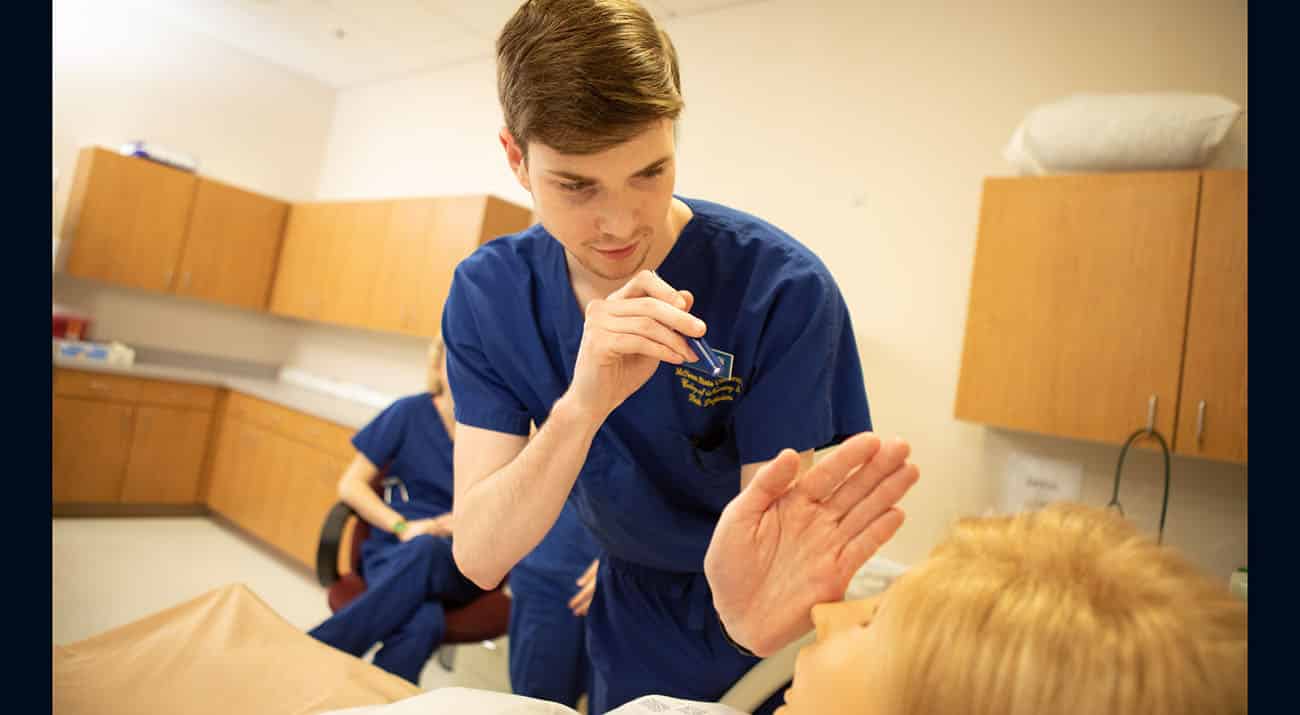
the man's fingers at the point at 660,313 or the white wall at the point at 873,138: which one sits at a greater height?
the white wall at the point at 873,138

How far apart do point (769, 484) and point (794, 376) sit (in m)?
0.15

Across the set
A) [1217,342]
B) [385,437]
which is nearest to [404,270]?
[385,437]

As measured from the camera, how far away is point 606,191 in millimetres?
543

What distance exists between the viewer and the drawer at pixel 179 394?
116 cm

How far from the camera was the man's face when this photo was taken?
528 millimetres

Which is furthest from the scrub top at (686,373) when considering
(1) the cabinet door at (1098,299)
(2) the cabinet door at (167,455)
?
(1) the cabinet door at (1098,299)

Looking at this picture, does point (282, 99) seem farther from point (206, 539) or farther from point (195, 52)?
point (206, 539)

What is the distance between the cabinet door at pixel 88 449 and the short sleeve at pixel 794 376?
2.75ft

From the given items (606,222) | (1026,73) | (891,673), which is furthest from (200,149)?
(1026,73)

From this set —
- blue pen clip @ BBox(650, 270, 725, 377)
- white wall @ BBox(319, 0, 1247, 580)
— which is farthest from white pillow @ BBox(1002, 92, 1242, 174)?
blue pen clip @ BBox(650, 270, 725, 377)

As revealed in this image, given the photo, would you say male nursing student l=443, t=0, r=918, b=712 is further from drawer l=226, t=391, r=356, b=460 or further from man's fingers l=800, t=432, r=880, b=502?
drawer l=226, t=391, r=356, b=460

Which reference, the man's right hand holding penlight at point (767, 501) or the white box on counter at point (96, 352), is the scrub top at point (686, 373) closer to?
the man's right hand holding penlight at point (767, 501)

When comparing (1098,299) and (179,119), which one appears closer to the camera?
(179,119)

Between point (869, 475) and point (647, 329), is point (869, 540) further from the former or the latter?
point (647, 329)
